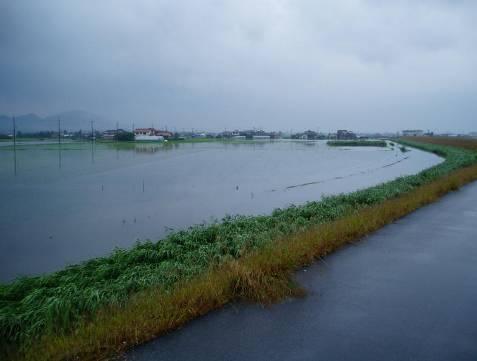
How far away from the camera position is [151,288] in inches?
241

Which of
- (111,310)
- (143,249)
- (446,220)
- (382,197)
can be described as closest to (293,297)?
(111,310)

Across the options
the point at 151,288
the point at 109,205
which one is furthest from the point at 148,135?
the point at 151,288

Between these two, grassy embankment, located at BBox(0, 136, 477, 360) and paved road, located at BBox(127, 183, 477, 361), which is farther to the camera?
grassy embankment, located at BBox(0, 136, 477, 360)

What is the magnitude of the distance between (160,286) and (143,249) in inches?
136

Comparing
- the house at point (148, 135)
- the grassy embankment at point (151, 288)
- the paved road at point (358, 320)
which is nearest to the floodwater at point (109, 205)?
the grassy embankment at point (151, 288)

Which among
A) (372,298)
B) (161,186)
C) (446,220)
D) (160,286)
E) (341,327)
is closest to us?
(341,327)

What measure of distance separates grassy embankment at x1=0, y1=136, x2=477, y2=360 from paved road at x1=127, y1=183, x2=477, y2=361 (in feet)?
1.02

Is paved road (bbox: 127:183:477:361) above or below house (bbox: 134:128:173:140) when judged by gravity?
below

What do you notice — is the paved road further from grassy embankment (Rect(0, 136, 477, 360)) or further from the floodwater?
the floodwater

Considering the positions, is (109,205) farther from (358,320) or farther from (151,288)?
(358,320)

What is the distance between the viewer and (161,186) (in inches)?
977

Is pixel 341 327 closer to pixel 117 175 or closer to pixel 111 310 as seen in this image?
pixel 111 310

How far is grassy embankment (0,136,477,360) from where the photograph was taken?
14.8ft

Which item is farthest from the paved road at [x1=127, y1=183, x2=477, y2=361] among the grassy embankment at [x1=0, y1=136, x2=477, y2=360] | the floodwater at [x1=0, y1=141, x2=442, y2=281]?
the floodwater at [x1=0, y1=141, x2=442, y2=281]
